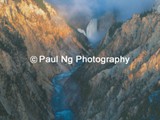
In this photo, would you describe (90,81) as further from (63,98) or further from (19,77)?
(19,77)

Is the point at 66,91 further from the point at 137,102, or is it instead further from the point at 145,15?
the point at 137,102

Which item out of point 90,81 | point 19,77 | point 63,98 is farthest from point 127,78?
point 63,98

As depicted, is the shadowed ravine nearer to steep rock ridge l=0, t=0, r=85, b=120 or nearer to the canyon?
the canyon

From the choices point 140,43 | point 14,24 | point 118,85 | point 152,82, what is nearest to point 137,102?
point 152,82

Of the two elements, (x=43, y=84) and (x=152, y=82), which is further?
(x=43, y=84)

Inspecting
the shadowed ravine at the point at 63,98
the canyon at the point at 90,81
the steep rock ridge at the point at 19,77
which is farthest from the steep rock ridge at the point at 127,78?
the steep rock ridge at the point at 19,77

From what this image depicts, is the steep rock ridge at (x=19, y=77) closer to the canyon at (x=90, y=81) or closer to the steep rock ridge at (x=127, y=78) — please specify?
the canyon at (x=90, y=81)
